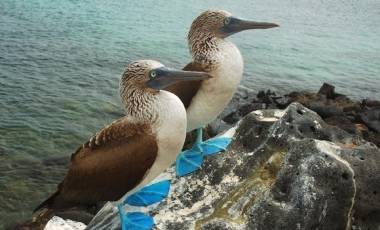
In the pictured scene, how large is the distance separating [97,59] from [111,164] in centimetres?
1110

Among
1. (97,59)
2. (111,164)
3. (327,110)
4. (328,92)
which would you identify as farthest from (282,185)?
(97,59)

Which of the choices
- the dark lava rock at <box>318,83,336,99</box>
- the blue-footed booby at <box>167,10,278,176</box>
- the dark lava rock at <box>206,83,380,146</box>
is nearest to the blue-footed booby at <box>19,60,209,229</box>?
the blue-footed booby at <box>167,10,278,176</box>

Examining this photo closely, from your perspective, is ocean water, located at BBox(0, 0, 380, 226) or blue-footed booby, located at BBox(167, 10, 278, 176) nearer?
blue-footed booby, located at BBox(167, 10, 278, 176)

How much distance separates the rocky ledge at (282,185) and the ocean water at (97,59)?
377 cm

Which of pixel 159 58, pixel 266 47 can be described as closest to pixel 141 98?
pixel 159 58

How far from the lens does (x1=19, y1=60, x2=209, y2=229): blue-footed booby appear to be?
155 inches

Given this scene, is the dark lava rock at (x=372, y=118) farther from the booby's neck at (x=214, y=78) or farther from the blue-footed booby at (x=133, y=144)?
the blue-footed booby at (x=133, y=144)

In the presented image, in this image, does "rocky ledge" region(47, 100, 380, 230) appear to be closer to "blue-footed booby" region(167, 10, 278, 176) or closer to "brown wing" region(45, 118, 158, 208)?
"blue-footed booby" region(167, 10, 278, 176)

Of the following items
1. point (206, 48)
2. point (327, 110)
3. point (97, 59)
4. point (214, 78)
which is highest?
point (206, 48)

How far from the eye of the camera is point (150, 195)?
15.1 ft

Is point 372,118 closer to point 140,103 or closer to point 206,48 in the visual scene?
point 206,48

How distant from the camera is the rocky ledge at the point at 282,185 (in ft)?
12.3

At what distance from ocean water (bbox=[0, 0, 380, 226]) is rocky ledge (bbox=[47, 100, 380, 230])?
3.77m

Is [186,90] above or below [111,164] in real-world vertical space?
above
